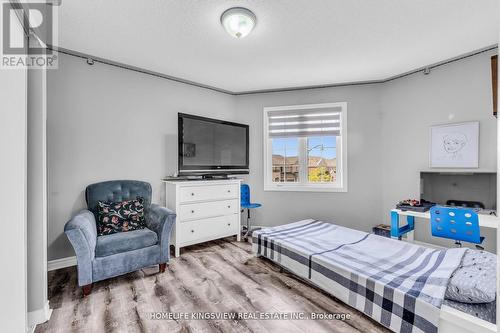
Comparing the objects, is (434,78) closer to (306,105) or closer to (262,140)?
(306,105)

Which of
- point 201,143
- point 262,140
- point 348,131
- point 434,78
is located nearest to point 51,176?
point 201,143

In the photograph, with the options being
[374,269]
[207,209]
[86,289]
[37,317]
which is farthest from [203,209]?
[374,269]

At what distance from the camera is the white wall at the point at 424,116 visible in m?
2.74

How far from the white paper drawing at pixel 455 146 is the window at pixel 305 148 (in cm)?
118

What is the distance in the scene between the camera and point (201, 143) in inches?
134

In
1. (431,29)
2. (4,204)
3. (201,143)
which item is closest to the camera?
(4,204)

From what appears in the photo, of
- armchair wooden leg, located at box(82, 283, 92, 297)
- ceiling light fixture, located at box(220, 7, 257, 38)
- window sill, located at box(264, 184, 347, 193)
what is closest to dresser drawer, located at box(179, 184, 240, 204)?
window sill, located at box(264, 184, 347, 193)

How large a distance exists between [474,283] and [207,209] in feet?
8.86

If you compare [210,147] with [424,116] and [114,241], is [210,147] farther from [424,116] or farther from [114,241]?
[424,116]

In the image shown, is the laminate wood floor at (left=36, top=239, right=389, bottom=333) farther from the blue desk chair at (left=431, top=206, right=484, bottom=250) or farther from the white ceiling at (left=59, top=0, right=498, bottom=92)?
the white ceiling at (left=59, top=0, right=498, bottom=92)

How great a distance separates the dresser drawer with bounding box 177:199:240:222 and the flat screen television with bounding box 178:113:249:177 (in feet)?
1.50

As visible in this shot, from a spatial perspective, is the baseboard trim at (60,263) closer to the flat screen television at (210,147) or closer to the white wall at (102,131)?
the white wall at (102,131)

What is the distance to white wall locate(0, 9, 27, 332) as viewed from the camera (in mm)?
1275

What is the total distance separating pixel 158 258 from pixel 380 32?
3.23 m
